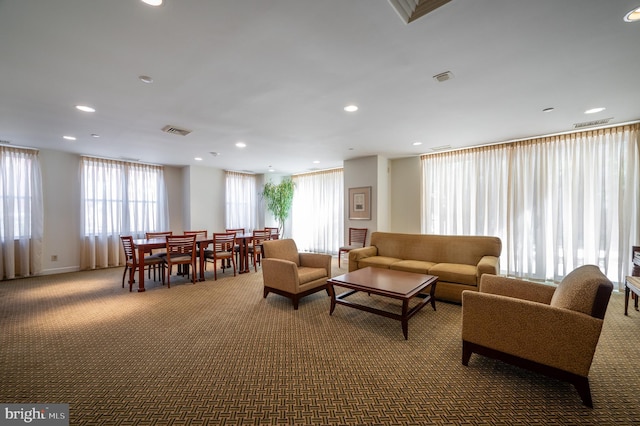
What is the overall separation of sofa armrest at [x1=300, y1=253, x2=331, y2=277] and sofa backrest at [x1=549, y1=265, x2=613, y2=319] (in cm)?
263

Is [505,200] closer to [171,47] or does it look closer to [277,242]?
[277,242]

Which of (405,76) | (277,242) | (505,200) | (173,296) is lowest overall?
(173,296)

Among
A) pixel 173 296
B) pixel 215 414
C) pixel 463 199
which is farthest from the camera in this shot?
pixel 463 199

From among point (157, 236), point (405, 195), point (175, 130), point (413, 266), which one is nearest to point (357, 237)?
point (405, 195)

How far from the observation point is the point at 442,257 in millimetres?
4230

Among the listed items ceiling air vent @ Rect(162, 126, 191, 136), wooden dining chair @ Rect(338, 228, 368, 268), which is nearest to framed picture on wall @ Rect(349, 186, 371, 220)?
wooden dining chair @ Rect(338, 228, 368, 268)

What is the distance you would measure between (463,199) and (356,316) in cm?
377

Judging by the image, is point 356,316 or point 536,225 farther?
point 536,225

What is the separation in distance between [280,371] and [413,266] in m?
2.60

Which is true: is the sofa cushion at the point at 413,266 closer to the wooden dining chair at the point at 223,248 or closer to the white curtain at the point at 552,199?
the white curtain at the point at 552,199

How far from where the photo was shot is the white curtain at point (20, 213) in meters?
4.89

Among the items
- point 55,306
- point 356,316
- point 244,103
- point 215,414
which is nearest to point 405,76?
point 244,103

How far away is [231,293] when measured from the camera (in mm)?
4160

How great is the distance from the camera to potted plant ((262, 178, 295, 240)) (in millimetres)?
8141
